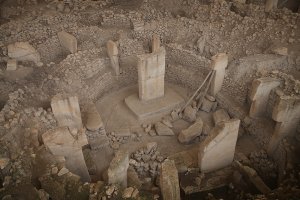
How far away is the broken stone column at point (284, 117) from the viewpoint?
6945mm

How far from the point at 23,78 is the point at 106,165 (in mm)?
3003

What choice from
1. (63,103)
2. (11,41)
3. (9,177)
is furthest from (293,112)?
(11,41)

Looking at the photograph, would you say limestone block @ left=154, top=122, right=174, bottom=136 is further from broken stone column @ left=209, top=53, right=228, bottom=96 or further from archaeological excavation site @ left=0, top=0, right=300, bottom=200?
broken stone column @ left=209, top=53, right=228, bottom=96

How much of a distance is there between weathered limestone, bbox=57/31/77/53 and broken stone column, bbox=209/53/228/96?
3.76 meters

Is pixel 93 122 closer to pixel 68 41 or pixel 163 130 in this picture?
pixel 163 130

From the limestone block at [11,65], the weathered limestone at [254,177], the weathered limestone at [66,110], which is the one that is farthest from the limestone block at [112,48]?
the weathered limestone at [254,177]

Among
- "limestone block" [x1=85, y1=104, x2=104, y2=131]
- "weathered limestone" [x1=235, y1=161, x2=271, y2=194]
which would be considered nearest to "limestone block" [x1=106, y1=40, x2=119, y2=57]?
"limestone block" [x1=85, y1=104, x2=104, y2=131]

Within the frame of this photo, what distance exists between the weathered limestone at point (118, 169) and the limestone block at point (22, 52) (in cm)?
428

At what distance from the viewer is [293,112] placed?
707cm

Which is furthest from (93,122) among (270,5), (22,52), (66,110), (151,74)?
(270,5)

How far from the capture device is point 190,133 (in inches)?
323

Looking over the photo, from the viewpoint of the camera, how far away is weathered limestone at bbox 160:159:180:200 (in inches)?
234

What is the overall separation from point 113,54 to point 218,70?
284cm

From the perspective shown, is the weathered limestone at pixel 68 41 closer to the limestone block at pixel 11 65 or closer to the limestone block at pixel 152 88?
the limestone block at pixel 11 65
